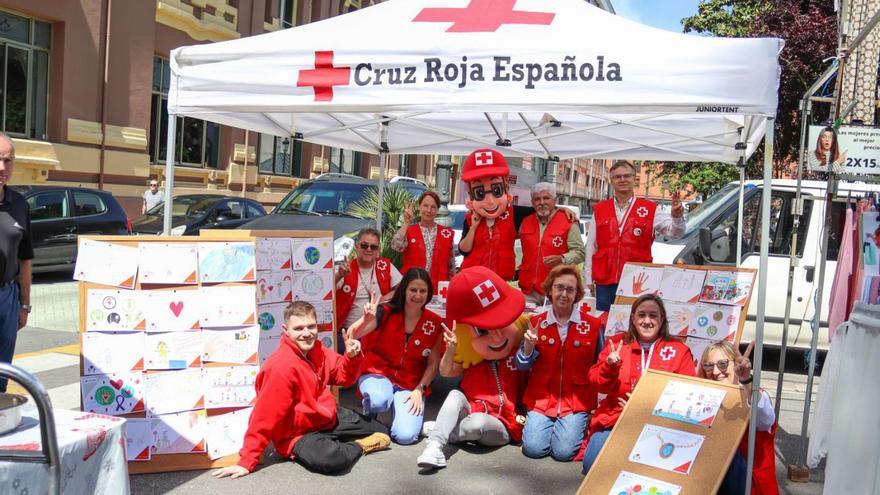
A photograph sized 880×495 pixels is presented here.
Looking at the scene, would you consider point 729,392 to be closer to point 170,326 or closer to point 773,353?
point 170,326

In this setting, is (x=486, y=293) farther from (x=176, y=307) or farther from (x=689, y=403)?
(x=176, y=307)

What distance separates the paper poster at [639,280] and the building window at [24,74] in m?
13.4

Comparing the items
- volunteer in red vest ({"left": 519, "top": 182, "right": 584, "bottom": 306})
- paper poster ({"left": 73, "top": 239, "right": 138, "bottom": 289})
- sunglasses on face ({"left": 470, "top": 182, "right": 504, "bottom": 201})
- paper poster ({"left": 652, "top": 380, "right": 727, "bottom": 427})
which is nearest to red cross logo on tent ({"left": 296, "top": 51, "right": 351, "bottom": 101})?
paper poster ({"left": 73, "top": 239, "right": 138, "bottom": 289})

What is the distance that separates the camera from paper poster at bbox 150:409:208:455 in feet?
14.3

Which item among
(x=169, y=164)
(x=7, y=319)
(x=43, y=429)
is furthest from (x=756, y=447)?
(x=169, y=164)

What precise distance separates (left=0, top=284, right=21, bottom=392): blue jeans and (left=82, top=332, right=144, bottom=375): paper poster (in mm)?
371

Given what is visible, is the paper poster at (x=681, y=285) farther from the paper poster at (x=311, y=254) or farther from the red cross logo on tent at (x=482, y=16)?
the paper poster at (x=311, y=254)

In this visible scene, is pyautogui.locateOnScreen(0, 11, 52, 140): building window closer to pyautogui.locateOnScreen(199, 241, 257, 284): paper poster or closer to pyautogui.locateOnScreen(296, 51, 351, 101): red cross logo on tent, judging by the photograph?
pyautogui.locateOnScreen(199, 241, 257, 284): paper poster

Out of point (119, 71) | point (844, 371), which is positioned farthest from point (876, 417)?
point (119, 71)

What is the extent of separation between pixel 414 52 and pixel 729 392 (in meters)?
2.64

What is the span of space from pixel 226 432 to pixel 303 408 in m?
0.50

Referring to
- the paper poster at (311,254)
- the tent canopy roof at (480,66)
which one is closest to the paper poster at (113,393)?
the paper poster at (311,254)

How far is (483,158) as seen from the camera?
5879 mm

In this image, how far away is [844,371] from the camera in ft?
11.4
